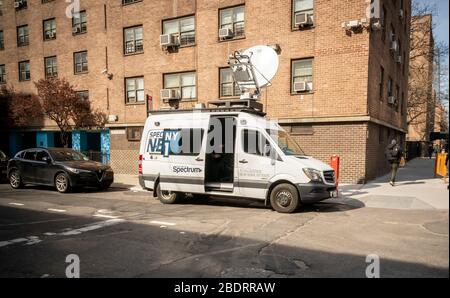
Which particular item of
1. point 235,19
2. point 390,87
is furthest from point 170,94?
point 390,87

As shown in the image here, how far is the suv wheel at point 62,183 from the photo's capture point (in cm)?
1175

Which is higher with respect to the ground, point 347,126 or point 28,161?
point 347,126

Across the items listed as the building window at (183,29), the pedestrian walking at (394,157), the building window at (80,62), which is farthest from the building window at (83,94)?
the pedestrian walking at (394,157)

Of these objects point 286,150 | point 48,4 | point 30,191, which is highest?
point 48,4

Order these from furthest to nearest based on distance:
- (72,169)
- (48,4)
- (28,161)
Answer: (48,4)
(28,161)
(72,169)

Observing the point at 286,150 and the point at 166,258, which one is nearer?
the point at 166,258

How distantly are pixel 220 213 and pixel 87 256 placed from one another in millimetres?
3823

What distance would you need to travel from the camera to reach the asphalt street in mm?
4480

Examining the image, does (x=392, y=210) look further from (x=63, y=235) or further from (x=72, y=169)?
(x=72, y=169)

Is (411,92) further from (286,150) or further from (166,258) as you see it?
(166,258)

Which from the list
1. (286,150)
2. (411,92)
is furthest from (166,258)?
(411,92)
